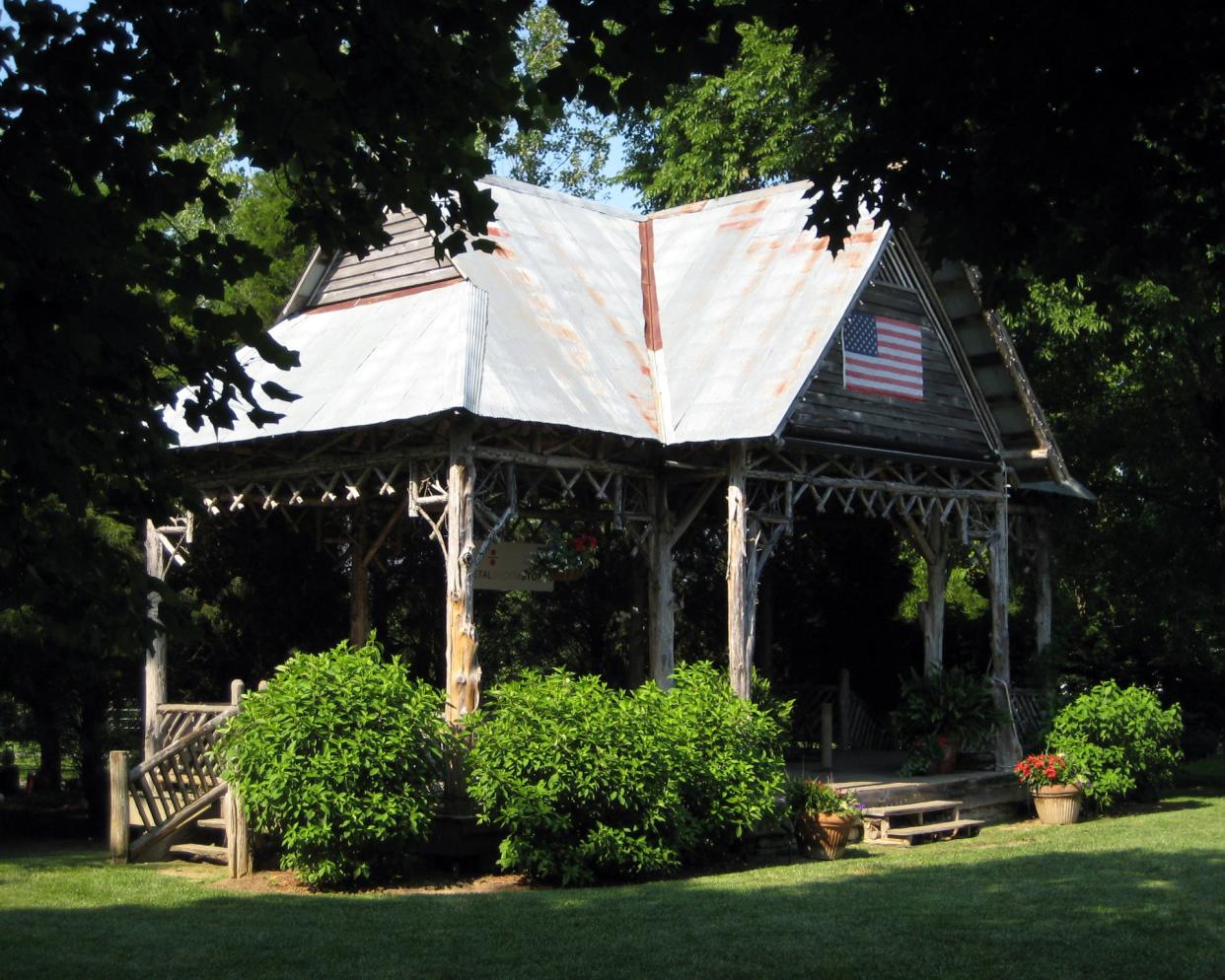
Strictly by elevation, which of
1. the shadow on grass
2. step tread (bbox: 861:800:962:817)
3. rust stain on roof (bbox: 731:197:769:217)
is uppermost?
rust stain on roof (bbox: 731:197:769:217)

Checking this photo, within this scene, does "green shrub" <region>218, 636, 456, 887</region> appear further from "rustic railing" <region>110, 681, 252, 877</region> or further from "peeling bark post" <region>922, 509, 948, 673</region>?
"peeling bark post" <region>922, 509, 948, 673</region>

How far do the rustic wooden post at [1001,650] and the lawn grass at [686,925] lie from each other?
4.39 m

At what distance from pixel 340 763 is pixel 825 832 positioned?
5.04m

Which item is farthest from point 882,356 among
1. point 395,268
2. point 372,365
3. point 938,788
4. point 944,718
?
point 372,365

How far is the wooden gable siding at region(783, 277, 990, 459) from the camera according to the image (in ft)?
57.2

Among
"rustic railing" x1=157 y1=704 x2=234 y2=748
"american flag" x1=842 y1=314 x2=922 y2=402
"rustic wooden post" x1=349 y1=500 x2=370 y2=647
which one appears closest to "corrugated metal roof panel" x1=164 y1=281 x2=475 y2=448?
"rustic wooden post" x1=349 y1=500 x2=370 y2=647

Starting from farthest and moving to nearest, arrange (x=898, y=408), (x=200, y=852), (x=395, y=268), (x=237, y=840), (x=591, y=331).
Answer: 1. (x=898, y=408)
2. (x=591, y=331)
3. (x=395, y=268)
4. (x=200, y=852)
5. (x=237, y=840)

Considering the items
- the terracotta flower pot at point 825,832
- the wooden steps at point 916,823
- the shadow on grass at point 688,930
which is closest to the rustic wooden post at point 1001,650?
the wooden steps at point 916,823

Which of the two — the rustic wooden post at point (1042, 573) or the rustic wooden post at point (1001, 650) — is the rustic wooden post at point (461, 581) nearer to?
the rustic wooden post at point (1001, 650)

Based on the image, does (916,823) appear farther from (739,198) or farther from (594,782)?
(739,198)

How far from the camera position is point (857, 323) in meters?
18.0

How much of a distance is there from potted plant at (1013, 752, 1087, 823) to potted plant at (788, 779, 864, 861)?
13.4ft

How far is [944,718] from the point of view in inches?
772

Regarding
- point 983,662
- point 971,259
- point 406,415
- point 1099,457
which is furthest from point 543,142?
point 971,259
